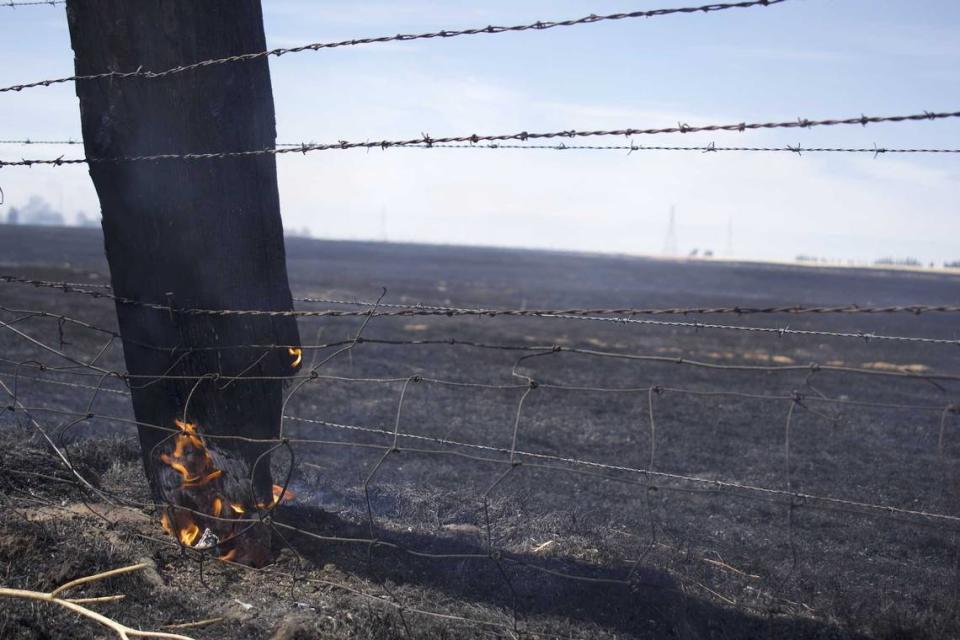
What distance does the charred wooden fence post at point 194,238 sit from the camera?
4242 millimetres

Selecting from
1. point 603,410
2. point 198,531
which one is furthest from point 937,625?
point 603,410

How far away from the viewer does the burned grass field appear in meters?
3.90

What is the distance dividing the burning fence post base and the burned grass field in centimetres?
13

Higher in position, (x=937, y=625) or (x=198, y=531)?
(x=198, y=531)

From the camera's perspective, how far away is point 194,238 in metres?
→ 4.32

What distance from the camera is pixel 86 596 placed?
12.6 feet

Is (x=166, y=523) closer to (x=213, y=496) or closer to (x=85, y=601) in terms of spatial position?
(x=213, y=496)

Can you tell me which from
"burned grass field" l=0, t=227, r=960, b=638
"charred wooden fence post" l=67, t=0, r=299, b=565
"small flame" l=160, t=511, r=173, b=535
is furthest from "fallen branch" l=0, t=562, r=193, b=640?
"small flame" l=160, t=511, r=173, b=535

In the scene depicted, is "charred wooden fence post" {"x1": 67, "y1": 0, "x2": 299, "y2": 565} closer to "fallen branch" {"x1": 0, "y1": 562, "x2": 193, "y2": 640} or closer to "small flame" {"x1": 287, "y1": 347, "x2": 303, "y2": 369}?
"small flame" {"x1": 287, "y1": 347, "x2": 303, "y2": 369}

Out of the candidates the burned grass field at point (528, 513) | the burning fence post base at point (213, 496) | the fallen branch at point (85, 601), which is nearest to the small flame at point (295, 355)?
the burned grass field at point (528, 513)

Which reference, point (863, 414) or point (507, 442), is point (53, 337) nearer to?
point (507, 442)

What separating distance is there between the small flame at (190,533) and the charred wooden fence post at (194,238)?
11 millimetres

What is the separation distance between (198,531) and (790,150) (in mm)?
3573

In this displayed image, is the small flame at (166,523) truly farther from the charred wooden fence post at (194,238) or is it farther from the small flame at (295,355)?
the small flame at (295,355)
